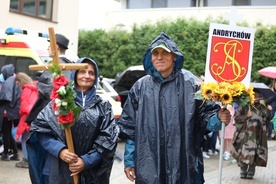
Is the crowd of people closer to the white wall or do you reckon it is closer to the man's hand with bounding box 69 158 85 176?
the man's hand with bounding box 69 158 85 176

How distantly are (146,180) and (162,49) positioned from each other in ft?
3.55

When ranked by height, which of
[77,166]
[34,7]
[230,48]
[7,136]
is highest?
[34,7]

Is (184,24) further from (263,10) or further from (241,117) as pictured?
(241,117)

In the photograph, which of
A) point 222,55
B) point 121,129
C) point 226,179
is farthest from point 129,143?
point 226,179

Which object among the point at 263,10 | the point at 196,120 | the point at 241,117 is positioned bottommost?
the point at 241,117

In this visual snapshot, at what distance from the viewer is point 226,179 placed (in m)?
9.78

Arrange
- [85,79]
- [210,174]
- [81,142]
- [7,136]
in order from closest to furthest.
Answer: [81,142], [85,79], [7,136], [210,174]

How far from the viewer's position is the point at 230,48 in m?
5.04

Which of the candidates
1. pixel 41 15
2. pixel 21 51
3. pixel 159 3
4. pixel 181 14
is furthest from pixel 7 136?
pixel 159 3

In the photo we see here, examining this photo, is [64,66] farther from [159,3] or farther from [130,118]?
[159,3]

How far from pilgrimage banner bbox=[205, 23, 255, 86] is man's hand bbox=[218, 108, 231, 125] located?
733 millimetres

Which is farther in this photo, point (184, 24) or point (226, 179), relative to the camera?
point (184, 24)

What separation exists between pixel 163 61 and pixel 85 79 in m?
0.66

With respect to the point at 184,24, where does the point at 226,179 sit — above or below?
below
